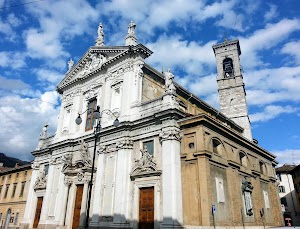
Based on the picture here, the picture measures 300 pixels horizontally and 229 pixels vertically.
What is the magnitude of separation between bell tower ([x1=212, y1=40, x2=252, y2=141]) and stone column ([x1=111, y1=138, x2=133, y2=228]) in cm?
2020

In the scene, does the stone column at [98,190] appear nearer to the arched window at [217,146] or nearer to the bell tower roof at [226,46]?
the arched window at [217,146]

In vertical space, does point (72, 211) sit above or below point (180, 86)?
below

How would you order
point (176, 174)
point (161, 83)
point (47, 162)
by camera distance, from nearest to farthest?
point (176, 174) → point (161, 83) → point (47, 162)

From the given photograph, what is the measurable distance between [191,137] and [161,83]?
7036 mm

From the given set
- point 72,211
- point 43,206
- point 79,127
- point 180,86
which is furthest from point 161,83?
point 43,206

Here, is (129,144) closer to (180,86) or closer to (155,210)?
(155,210)

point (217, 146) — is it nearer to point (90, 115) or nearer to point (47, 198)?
point (90, 115)

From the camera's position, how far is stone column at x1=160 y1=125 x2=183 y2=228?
13.7m

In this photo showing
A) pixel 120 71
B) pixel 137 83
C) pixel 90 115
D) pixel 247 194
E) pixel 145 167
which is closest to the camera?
pixel 145 167

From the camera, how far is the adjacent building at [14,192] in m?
29.2

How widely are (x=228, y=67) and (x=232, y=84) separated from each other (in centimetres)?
314

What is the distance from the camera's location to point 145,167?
16.1 m

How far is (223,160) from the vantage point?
16.6 metres

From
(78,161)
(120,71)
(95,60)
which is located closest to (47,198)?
(78,161)
